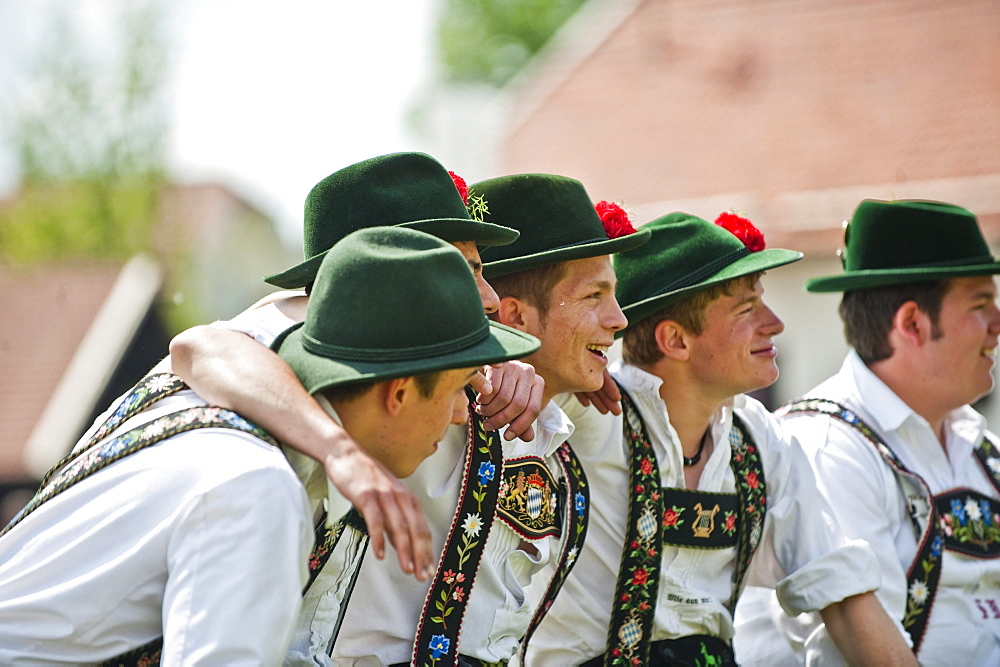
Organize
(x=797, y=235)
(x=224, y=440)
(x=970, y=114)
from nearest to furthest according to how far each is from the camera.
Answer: (x=224, y=440) < (x=797, y=235) < (x=970, y=114)

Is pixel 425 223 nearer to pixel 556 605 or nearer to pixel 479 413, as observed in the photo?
pixel 479 413

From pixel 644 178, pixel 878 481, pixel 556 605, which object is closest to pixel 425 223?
pixel 556 605

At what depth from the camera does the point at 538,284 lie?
10.7 ft

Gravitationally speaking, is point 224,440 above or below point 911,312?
above

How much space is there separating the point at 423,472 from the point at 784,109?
13.5 meters

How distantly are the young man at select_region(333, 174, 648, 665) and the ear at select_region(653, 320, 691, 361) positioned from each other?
436mm

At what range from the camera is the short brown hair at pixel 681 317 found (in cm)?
372

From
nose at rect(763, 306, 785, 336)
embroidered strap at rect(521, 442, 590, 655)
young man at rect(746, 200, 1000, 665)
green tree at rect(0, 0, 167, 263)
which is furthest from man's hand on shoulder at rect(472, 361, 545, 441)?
green tree at rect(0, 0, 167, 263)

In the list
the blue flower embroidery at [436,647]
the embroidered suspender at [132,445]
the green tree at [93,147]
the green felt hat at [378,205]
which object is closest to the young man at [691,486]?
the blue flower embroidery at [436,647]

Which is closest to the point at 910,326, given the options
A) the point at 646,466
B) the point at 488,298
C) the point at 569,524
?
the point at 646,466

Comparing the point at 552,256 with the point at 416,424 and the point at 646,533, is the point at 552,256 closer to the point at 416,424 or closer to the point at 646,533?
the point at 646,533

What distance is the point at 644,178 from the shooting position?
1523 centimetres

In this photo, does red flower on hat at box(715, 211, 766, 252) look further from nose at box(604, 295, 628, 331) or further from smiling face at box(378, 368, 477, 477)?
smiling face at box(378, 368, 477, 477)

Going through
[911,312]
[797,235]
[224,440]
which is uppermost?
[224,440]
